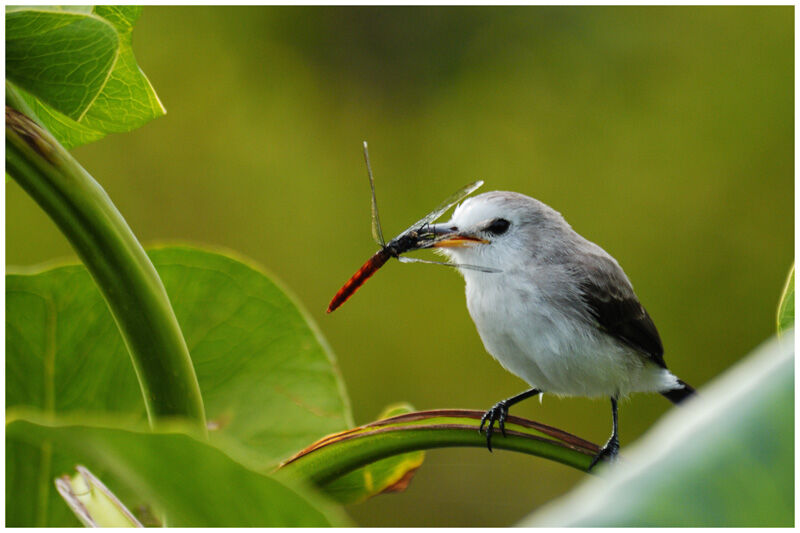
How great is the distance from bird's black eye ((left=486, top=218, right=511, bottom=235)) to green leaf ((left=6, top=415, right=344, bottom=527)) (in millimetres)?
586

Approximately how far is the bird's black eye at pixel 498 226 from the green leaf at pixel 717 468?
66cm

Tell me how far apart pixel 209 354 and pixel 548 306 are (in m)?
0.36

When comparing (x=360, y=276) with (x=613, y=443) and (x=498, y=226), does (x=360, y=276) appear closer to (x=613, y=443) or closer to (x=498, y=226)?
(x=498, y=226)

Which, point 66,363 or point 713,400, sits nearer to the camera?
point 713,400

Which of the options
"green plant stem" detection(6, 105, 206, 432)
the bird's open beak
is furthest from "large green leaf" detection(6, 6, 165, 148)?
the bird's open beak

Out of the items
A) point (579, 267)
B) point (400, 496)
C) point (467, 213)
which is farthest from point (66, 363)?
point (400, 496)

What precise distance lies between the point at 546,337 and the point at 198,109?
1390mm

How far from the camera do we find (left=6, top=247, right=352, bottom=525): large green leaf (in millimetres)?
710

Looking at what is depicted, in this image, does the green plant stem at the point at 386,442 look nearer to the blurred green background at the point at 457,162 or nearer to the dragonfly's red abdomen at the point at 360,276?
the dragonfly's red abdomen at the point at 360,276

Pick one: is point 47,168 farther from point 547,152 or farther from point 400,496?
point 400,496

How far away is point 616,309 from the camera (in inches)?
38.4

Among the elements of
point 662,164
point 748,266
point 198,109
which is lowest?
point 748,266

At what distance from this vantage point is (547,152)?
1817 mm

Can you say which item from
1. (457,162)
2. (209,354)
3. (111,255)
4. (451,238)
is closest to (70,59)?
(111,255)
